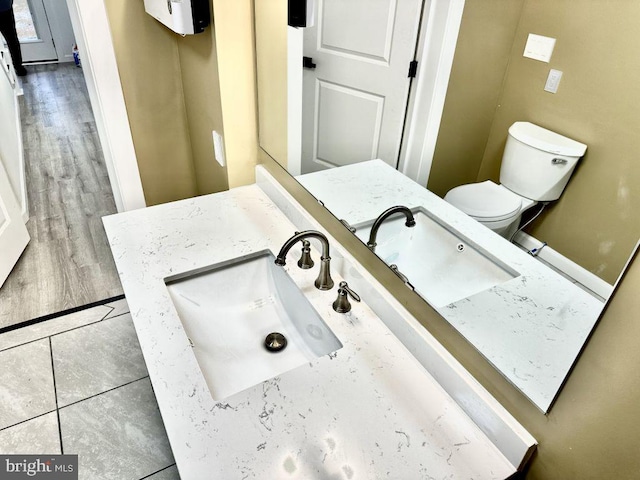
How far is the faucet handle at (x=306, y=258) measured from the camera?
126 centimetres

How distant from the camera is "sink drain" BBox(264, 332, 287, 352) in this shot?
48.8 inches

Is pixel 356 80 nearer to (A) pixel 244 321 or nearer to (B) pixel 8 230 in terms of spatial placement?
(A) pixel 244 321

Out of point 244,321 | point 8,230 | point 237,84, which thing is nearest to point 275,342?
point 244,321

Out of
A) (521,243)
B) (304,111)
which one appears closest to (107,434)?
(304,111)

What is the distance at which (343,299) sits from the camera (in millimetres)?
1146

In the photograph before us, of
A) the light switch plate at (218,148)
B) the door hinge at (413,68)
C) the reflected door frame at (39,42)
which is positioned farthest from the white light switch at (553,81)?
the reflected door frame at (39,42)

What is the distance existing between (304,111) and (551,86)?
0.86 metres

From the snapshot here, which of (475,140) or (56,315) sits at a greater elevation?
(475,140)

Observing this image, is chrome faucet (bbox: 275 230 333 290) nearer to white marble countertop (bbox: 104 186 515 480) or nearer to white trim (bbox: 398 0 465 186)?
white marble countertop (bbox: 104 186 515 480)

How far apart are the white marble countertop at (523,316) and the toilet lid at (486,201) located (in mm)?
26

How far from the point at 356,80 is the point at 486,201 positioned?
58 cm

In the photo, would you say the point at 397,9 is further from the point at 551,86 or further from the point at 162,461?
the point at 162,461

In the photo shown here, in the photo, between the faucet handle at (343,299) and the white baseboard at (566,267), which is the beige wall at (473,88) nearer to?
the white baseboard at (566,267)

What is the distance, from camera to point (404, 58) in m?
1.07
